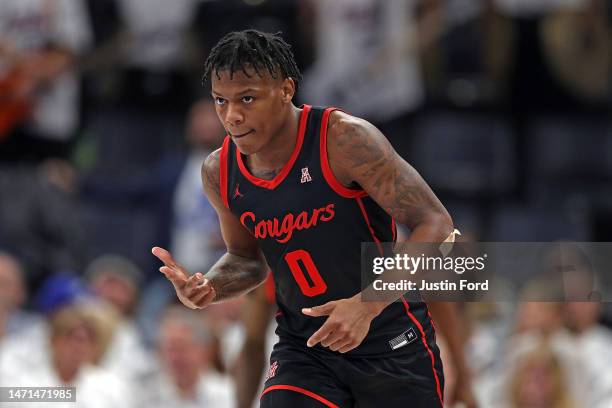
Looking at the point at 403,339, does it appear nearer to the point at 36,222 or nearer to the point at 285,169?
the point at 285,169

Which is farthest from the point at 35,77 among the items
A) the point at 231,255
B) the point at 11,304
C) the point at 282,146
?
the point at 282,146

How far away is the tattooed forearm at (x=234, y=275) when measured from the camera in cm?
420

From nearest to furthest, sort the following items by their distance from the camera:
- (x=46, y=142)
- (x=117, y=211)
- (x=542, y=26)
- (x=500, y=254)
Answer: (x=500, y=254) → (x=46, y=142) → (x=117, y=211) → (x=542, y=26)

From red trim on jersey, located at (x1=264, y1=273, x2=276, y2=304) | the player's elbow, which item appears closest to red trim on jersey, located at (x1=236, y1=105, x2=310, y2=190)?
the player's elbow

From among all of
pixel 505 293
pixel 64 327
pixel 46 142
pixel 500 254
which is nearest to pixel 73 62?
pixel 46 142

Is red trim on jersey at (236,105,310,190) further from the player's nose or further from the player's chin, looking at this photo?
the player's nose

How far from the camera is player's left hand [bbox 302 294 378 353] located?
3.56 metres

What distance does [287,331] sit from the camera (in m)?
4.18

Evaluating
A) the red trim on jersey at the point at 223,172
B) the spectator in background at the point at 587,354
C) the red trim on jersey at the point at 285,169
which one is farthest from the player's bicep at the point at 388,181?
the spectator in background at the point at 587,354

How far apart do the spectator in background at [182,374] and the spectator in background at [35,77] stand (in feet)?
8.58

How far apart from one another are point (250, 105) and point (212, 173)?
479 millimetres

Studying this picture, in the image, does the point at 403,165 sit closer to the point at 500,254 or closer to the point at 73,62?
the point at 500,254

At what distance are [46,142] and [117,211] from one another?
Result: 1075 mm

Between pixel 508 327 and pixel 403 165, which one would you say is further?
pixel 508 327
